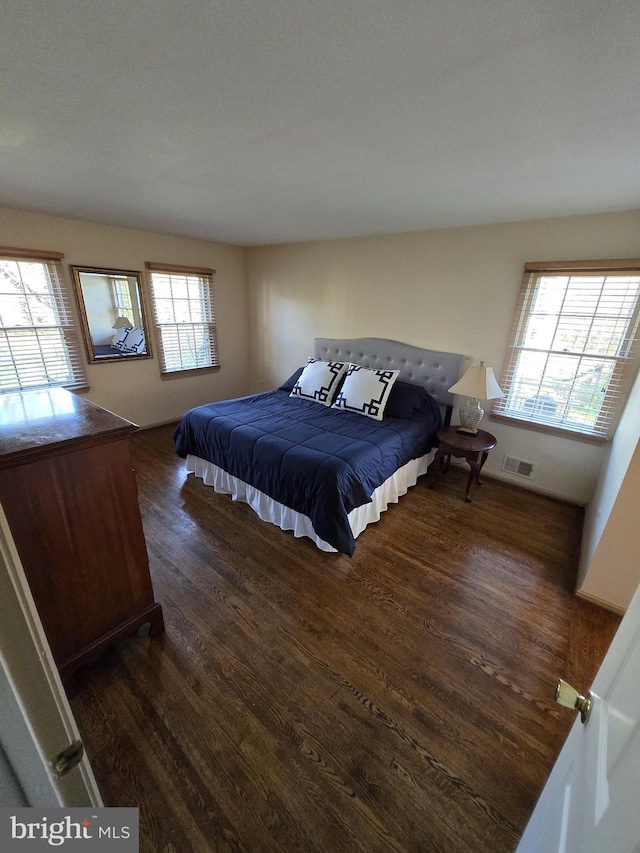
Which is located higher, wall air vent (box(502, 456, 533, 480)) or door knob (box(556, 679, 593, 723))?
door knob (box(556, 679, 593, 723))

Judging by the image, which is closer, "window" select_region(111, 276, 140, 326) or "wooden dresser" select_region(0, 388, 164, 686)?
"wooden dresser" select_region(0, 388, 164, 686)

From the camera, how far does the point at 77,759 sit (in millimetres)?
619

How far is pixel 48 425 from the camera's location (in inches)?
49.0

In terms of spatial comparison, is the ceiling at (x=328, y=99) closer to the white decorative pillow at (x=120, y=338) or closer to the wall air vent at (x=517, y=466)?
the white decorative pillow at (x=120, y=338)

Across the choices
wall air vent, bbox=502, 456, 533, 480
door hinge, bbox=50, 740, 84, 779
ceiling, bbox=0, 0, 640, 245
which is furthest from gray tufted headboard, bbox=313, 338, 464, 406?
door hinge, bbox=50, 740, 84, 779

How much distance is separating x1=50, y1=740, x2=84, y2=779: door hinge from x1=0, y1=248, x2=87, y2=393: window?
11.3 feet

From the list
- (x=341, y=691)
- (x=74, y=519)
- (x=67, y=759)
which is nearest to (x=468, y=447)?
(x=341, y=691)

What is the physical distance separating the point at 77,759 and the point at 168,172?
2453 millimetres

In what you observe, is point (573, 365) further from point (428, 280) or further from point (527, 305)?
point (428, 280)

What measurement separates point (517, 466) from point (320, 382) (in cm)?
200

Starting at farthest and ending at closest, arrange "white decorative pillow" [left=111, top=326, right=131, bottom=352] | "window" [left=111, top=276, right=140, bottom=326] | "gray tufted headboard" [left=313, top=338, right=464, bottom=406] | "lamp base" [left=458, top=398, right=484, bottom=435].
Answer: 1. "white decorative pillow" [left=111, top=326, right=131, bottom=352]
2. "window" [left=111, top=276, right=140, bottom=326]
3. "gray tufted headboard" [left=313, top=338, right=464, bottom=406]
4. "lamp base" [left=458, top=398, right=484, bottom=435]

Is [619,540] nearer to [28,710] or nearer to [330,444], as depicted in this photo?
[330,444]

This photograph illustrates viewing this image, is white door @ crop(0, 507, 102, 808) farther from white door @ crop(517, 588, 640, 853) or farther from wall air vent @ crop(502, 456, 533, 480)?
wall air vent @ crop(502, 456, 533, 480)

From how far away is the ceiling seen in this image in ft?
2.73
